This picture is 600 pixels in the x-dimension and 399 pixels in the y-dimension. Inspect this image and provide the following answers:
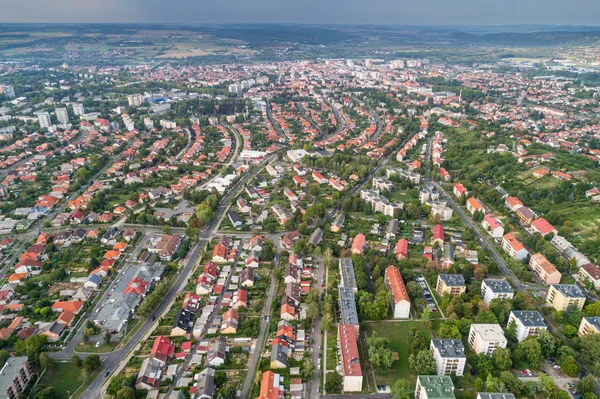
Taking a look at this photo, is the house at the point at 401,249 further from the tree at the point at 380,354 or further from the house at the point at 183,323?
the house at the point at 183,323

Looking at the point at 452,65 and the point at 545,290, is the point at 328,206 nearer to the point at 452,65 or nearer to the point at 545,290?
the point at 545,290

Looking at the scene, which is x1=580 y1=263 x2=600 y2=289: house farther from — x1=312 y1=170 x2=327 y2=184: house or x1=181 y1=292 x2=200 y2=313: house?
x1=181 y1=292 x2=200 y2=313: house

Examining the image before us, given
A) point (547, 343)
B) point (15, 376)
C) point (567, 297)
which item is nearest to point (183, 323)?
point (15, 376)

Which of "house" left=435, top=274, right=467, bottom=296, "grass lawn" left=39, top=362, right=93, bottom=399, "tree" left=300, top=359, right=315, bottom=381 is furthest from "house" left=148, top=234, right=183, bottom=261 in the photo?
"house" left=435, top=274, right=467, bottom=296

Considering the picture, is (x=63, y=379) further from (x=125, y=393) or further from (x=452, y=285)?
(x=452, y=285)

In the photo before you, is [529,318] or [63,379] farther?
[529,318]

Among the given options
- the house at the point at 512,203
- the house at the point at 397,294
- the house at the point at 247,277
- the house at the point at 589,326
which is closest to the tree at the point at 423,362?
the house at the point at 397,294
